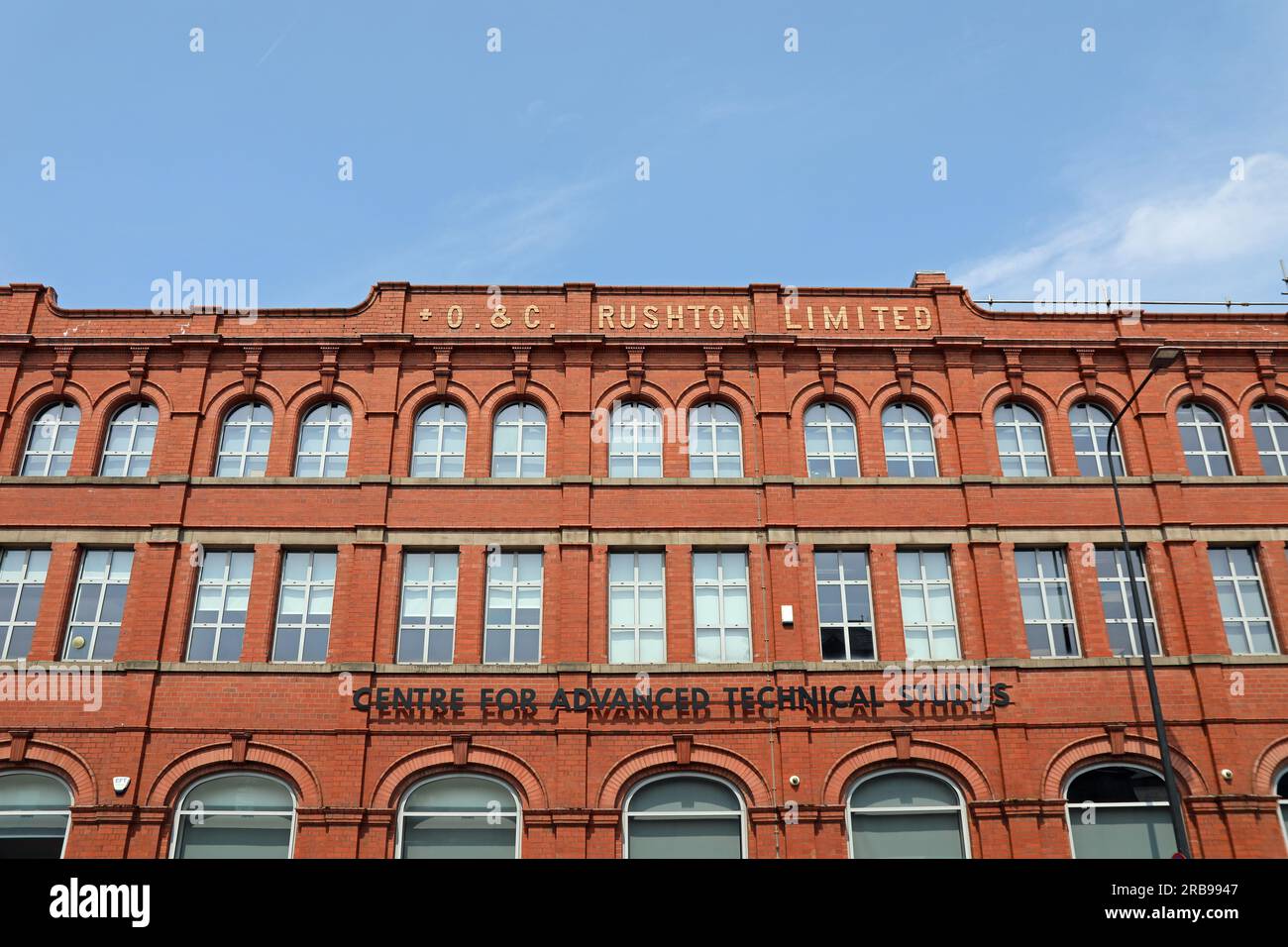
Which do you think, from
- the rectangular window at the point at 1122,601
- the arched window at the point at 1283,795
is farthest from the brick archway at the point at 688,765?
the arched window at the point at 1283,795

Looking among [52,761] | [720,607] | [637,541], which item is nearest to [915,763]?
[720,607]

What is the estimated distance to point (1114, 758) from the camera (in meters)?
19.5

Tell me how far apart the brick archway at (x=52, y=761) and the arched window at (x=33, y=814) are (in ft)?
0.59

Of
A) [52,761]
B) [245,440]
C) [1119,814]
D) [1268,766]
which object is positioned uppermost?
[245,440]

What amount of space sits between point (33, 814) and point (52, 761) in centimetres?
98

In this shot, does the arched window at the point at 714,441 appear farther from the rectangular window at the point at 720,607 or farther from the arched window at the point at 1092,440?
the arched window at the point at 1092,440

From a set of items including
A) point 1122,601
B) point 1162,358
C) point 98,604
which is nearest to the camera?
point 1162,358

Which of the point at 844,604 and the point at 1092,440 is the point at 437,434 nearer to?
the point at 844,604

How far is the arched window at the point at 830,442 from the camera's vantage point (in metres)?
22.1

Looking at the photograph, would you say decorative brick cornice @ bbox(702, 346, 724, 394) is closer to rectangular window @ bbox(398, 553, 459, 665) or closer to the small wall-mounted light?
rectangular window @ bbox(398, 553, 459, 665)
